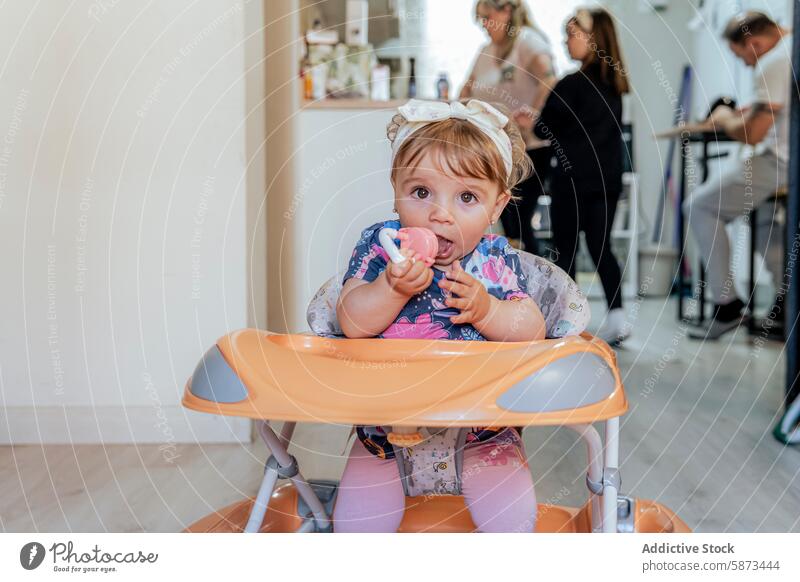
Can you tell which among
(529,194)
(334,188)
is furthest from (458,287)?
(529,194)

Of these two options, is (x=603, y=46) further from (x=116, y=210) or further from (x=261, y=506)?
(x=261, y=506)

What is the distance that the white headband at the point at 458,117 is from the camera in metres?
0.88

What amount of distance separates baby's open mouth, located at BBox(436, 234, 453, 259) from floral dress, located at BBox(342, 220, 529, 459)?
0.10ft

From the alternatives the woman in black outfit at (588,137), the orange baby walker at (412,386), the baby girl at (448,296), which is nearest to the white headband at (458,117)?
the baby girl at (448,296)

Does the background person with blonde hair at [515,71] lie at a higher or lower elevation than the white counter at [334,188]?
higher

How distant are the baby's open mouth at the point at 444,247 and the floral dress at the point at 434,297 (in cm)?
3

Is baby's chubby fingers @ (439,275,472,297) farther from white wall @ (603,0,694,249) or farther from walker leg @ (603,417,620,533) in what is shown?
white wall @ (603,0,694,249)

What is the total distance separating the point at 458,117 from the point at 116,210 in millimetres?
749

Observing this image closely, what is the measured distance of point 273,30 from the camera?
1740 millimetres

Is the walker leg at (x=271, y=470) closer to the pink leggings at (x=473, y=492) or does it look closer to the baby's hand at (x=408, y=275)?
the pink leggings at (x=473, y=492)

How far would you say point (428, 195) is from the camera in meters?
0.85
